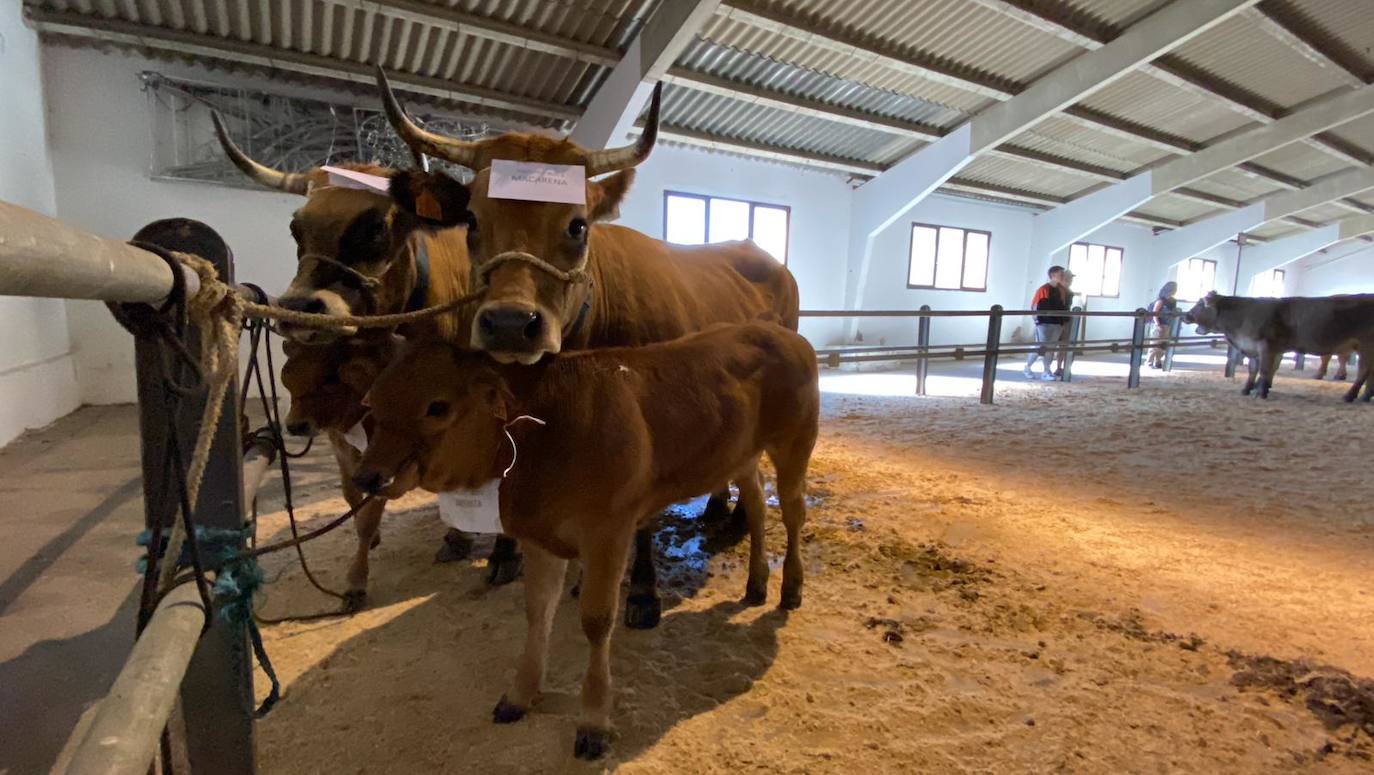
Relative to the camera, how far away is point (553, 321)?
83.4 inches

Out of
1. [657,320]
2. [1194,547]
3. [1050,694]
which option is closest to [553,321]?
[657,320]

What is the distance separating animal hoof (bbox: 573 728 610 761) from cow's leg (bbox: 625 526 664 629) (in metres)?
0.74

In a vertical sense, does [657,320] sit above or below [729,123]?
below

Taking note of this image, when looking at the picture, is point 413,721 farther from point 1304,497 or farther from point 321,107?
point 321,107

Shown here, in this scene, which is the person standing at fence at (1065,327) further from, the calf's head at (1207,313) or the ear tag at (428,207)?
the ear tag at (428,207)

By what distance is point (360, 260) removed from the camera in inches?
97.7

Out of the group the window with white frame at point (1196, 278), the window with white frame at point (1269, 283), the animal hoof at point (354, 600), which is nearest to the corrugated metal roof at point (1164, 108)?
the window with white frame at point (1196, 278)

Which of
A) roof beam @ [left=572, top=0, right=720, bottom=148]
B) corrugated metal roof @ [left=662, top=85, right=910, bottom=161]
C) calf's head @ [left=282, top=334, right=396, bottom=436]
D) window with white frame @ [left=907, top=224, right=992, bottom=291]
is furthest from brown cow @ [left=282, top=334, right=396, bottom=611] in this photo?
window with white frame @ [left=907, top=224, right=992, bottom=291]

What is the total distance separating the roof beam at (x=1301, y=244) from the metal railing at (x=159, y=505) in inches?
1196

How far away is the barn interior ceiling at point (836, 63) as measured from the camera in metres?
6.09

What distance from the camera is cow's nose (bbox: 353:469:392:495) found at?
5.36ft

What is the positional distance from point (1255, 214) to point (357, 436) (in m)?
23.3

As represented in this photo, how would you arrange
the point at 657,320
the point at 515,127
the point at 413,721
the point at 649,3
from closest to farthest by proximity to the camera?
1. the point at 413,721
2. the point at 657,320
3. the point at 649,3
4. the point at 515,127

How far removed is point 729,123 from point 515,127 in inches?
130
